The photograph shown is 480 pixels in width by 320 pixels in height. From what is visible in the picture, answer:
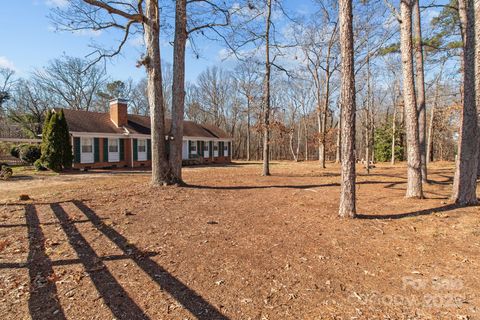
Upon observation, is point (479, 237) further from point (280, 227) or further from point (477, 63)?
point (477, 63)

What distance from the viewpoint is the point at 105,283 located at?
288cm

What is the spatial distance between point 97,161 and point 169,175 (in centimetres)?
1153

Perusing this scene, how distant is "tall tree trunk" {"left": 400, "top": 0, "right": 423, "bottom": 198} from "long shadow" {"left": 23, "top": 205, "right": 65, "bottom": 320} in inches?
288

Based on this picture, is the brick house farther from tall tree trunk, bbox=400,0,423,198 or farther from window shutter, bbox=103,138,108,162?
tall tree trunk, bbox=400,0,423,198

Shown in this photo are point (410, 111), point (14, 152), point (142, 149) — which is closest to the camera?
point (410, 111)

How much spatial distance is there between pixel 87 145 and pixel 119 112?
3.83 metres

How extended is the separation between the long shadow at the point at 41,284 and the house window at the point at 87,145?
1403 cm

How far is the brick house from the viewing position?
658 inches

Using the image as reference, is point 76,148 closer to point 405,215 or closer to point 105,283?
point 105,283

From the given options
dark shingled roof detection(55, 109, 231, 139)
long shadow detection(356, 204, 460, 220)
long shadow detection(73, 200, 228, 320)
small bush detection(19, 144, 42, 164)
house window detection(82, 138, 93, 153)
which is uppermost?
dark shingled roof detection(55, 109, 231, 139)

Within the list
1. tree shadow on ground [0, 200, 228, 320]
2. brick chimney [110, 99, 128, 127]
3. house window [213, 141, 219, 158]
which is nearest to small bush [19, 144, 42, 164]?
brick chimney [110, 99, 128, 127]

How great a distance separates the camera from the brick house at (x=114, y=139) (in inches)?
658

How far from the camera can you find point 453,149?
29.9 meters

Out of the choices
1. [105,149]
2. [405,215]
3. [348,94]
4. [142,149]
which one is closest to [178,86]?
[348,94]
